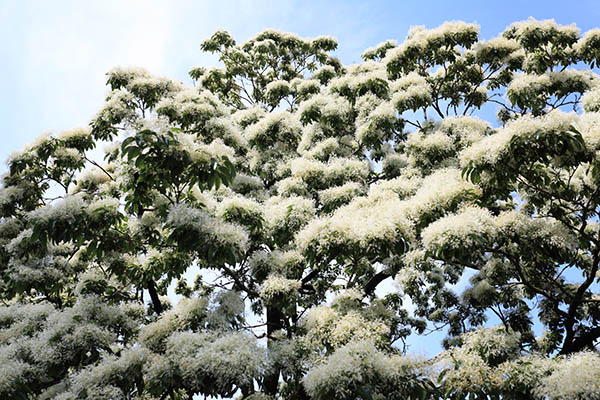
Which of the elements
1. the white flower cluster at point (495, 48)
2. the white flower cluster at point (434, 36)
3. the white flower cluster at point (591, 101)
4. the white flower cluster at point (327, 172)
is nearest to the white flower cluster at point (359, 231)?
the white flower cluster at point (327, 172)

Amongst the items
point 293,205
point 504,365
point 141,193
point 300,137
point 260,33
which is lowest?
point 504,365

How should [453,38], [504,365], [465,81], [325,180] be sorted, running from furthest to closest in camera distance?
[465,81] → [453,38] → [325,180] → [504,365]

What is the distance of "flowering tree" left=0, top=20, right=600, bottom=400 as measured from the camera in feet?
15.8

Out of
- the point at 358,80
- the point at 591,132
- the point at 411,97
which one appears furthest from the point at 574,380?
the point at 358,80

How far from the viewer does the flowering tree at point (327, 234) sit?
4801mm

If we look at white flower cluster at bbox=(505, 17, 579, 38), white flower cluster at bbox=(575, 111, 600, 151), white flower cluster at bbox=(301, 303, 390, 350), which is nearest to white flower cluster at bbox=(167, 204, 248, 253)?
white flower cluster at bbox=(301, 303, 390, 350)

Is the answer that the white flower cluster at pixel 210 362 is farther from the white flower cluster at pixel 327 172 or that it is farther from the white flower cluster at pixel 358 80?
the white flower cluster at pixel 358 80

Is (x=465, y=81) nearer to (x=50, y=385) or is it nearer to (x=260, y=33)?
(x=260, y=33)

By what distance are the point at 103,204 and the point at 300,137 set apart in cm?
403

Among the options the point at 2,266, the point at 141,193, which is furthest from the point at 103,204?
the point at 2,266

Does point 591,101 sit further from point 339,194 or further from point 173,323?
point 173,323

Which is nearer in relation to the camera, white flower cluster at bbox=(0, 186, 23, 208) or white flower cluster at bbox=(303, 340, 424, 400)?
white flower cluster at bbox=(303, 340, 424, 400)

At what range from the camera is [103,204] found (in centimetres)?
579

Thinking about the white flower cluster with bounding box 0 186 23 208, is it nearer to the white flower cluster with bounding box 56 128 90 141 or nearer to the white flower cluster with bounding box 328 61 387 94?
the white flower cluster with bounding box 56 128 90 141
